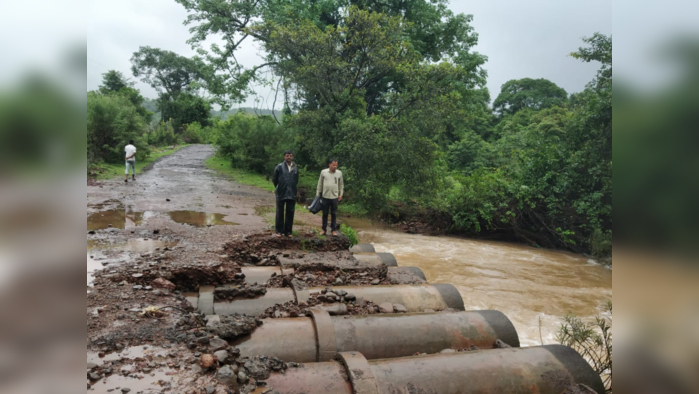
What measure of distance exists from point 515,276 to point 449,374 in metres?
8.57

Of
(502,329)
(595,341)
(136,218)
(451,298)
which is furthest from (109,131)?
(595,341)

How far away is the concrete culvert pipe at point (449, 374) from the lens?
8.70ft

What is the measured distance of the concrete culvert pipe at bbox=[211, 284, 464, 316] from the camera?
13.9 feet

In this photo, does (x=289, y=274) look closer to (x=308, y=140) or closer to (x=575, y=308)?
(x=575, y=308)

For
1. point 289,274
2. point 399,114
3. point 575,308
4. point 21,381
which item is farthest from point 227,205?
point 21,381

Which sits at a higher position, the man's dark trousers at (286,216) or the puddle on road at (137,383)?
the man's dark trousers at (286,216)

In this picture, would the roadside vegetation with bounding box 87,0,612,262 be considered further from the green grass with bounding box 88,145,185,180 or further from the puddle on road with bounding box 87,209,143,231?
the puddle on road with bounding box 87,209,143,231

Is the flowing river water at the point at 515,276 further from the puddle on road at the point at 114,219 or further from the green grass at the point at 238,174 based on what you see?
the green grass at the point at 238,174

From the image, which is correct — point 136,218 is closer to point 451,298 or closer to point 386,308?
point 386,308

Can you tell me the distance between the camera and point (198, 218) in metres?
10.5

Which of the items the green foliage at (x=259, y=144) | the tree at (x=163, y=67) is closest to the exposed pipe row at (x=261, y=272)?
the green foliage at (x=259, y=144)

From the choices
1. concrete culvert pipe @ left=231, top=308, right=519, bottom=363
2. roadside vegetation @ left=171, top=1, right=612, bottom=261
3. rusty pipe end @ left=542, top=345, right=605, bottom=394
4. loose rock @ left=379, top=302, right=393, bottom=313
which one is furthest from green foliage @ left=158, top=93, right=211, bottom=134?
rusty pipe end @ left=542, top=345, right=605, bottom=394

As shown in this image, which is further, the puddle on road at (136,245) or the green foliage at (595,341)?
the puddle on road at (136,245)

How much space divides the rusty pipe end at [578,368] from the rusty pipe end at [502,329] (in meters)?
0.59
